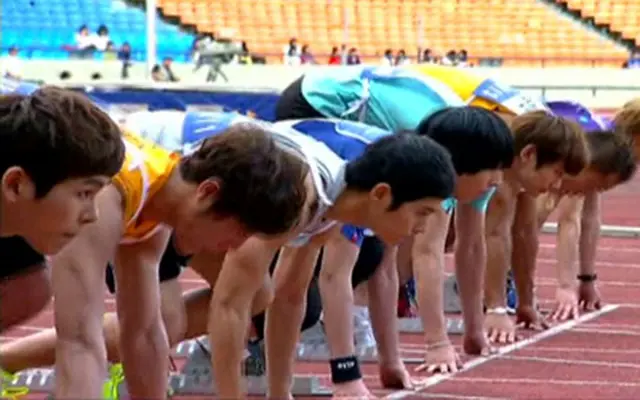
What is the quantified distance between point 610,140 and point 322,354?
1499 mm

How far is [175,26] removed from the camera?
2689 centimetres

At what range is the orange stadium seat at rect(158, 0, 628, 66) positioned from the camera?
26438mm

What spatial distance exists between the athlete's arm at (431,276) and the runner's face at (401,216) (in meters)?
1.16

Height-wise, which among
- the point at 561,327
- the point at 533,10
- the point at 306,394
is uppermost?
the point at 306,394

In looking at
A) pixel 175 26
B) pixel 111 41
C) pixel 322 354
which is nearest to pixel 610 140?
pixel 322 354

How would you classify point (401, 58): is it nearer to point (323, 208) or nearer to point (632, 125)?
point (632, 125)

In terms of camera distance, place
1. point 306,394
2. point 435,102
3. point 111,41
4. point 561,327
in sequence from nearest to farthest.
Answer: point 306,394 → point 435,102 → point 561,327 → point 111,41

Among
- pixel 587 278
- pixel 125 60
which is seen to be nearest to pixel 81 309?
pixel 587 278

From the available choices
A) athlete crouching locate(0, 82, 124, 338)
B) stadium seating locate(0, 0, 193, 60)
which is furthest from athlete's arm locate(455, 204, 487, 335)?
stadium seating locate(0, 0, 193, 60)

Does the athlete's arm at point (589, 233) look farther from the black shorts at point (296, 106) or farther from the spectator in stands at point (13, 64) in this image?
the spectator in stands at point (13, 64)

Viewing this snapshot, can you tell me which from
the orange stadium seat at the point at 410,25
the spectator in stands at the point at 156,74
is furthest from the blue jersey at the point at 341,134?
the orange stadium seat at the point at 410,25

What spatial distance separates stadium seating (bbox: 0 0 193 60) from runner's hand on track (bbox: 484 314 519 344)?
724 inches

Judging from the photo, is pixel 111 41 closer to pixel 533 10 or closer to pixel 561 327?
pixel 533 10

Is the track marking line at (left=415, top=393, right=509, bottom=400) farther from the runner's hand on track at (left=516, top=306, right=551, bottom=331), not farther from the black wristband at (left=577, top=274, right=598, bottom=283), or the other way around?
the black wristband at (left=577, top=274, right=598, bottom=283)
